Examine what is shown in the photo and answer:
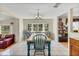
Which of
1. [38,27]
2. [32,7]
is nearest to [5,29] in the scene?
[38,27]

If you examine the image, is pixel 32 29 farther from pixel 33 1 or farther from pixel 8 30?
pixel 33 1

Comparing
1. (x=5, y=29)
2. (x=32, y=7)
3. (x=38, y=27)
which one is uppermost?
(x=32, y=7)

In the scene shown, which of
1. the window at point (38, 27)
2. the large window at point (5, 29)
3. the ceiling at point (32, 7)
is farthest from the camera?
the window at point (38, 27)

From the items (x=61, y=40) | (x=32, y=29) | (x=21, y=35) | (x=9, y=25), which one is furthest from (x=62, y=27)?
(x=9, y=25)

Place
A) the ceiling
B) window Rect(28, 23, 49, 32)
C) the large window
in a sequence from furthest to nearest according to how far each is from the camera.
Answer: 1. window Rect(28, 23, 49, 32)
2. the large window
3. the ceiling

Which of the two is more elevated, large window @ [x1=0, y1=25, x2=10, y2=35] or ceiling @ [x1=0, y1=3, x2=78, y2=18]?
ceiling @ [x1=0, y1=3, x2=78, y2=18]

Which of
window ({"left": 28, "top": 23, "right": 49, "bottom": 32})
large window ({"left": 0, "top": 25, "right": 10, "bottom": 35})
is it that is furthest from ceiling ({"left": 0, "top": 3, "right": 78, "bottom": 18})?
window ({"left": 28, "top": 23, "right": 49, "bottom": 32})

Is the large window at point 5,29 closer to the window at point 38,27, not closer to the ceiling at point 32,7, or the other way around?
the window at point 38,27

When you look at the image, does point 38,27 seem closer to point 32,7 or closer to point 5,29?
point 5,29

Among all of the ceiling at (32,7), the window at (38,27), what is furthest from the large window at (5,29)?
the ceiling at (32,7)

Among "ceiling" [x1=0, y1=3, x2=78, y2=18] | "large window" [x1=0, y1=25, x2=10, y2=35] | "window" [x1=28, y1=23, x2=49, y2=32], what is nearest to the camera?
"ceiling" [x1=0, y1=3, x2=78, y2=18]

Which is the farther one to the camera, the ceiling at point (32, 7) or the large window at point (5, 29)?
the large window at point (5, 29)

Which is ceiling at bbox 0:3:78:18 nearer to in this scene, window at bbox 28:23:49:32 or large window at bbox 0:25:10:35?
large window at bbox 0:25:10:35

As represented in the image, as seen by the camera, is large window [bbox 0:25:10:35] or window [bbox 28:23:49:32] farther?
window [bbox 28:23:49:32]
